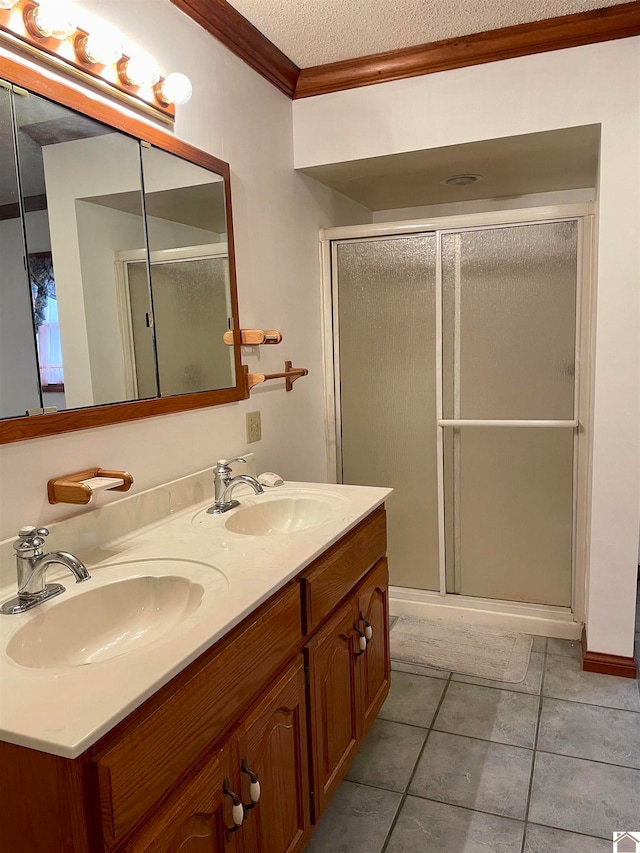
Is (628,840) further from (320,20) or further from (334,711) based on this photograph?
(320,20)

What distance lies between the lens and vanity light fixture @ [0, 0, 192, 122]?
1332 millimetres

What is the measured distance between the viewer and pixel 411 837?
1.70 meters

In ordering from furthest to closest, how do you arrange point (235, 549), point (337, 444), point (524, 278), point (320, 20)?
point (337, 444) < point (524, 278) < point (320, 20) < point (235, 549)

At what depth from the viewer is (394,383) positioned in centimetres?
291

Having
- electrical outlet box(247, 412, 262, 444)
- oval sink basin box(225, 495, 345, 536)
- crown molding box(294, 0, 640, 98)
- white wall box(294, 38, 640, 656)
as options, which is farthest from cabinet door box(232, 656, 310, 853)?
crown molding box(294, 0, 640, 98)

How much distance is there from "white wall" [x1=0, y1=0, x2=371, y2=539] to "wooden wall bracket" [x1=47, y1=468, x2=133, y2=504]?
0.07ft

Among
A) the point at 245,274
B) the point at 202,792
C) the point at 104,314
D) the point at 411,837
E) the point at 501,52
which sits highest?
the point at 501,52

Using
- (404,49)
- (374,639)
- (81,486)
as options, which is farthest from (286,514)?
(404,49)

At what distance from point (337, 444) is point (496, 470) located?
29.7 inches

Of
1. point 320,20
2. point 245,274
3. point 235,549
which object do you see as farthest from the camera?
point 245,274

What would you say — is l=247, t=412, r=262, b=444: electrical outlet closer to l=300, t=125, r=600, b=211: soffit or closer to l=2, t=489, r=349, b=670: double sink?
l=2, t=489, r=349, b=670: double sink

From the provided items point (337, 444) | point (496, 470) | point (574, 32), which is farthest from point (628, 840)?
point (574, 32)

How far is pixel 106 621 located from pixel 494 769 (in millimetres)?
1352

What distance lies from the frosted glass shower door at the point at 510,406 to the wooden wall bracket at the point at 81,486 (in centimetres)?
169
